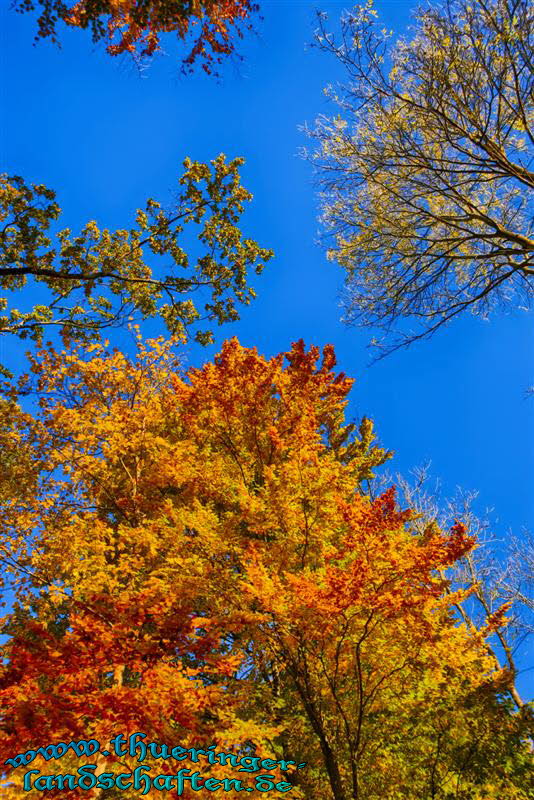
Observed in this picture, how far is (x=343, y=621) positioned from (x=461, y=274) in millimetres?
6618

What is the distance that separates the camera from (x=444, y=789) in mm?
4879

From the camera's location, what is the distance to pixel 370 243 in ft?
24.2

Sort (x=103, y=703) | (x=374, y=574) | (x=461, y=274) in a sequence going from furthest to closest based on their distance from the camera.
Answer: (x=461, y=274)
(x=103, y=703)
(x=374, y=574)

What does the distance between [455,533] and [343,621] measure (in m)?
1.74

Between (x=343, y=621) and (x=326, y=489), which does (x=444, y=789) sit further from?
(x=326, y=489)

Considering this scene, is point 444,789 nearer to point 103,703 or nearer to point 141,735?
point 141,735

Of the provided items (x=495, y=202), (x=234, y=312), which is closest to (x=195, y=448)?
(x=234, y=312)

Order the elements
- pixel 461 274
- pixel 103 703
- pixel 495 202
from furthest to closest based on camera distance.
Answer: pixel 461 274 < pixel 495 202 < pixel 103 703

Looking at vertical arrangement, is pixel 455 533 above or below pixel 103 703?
above

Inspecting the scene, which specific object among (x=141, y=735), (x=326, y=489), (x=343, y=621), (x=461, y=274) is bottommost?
(x=141, y=735)

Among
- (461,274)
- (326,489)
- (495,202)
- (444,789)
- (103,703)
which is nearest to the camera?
(444,789)

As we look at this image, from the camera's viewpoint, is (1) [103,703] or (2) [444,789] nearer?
(2) [444,789]

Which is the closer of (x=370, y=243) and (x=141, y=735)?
(x=141, y=735)

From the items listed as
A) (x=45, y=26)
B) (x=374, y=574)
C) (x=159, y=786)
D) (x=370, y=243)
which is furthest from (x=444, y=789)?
(x=45, y=26)
